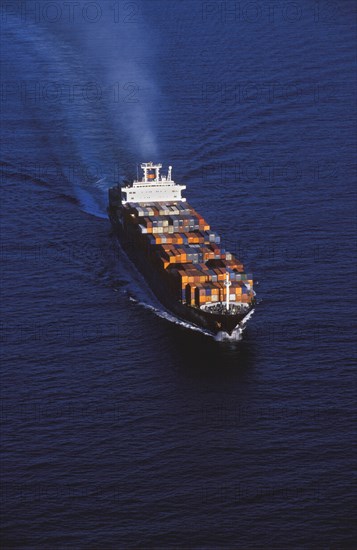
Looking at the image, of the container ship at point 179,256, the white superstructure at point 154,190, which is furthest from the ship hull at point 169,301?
the white superstructure at point 154,190

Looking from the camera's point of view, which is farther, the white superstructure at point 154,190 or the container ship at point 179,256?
the white superstructure at point 154,190

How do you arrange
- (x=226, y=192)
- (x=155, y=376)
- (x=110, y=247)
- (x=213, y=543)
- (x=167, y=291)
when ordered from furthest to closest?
(x=226, y=192), (x=110, y=247), (x=167, y=291), (x=155, y=376), (x=213, y=543)

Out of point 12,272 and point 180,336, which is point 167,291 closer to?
point 180,336

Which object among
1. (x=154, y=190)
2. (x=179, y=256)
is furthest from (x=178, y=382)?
(x=154, y=190)

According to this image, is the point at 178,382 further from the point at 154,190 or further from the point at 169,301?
the point at 154,190

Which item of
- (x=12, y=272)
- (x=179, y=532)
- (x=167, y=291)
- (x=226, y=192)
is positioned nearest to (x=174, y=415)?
(x=179, y=532)

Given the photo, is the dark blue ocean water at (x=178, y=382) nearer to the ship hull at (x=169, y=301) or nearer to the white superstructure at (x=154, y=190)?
the ship hull at (x=169, y=301)
